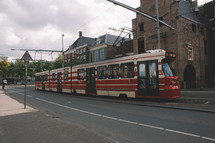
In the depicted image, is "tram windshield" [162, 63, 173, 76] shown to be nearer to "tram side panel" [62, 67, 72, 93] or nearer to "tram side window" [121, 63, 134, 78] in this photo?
"tram side window" [121, 63, 134, 78]

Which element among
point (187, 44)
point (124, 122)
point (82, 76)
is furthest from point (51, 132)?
point (187, 44)

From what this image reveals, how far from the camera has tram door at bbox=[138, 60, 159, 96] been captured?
32.7 feet

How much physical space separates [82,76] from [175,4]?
55.8 feet

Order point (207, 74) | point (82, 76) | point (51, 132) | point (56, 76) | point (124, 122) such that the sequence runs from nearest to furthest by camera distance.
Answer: point (51, 132) → point (124, 122) → point (82, 76) → point (56, 76) → point (207, 74)

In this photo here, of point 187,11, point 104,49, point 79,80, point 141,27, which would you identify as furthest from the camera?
point 104,49

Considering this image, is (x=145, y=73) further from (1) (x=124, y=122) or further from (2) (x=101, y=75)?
(1) (x=124, y=122)

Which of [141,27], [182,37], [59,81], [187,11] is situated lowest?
[59,81]

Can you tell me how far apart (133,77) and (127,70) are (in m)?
0.76

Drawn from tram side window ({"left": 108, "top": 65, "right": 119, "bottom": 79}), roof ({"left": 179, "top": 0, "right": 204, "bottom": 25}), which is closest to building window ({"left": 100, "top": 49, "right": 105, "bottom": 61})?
roof ({"left": 179, "top": 0, "right": 204, "bottom": 25})

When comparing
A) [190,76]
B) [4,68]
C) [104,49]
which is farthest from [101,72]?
[4,68]

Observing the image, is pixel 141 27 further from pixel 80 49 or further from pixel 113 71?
pixel 80 49

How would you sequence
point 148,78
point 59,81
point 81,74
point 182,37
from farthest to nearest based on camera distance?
point 182,37 < point 59,81 < point 81,74 < point 148,78

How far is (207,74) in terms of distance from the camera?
91.1ft

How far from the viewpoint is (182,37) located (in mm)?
22844
